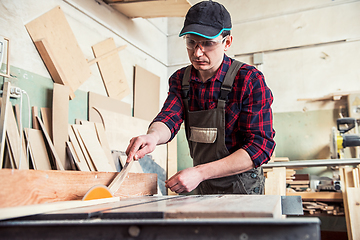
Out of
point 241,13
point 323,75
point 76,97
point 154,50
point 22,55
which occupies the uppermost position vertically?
point 241,13

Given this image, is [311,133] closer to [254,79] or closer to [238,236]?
[254,79]

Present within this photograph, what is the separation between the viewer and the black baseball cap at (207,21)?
151 cm

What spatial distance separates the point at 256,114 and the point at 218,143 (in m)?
0.27

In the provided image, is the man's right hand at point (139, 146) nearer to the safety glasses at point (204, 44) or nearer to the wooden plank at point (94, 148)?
the safety glasses at point (204, 44)

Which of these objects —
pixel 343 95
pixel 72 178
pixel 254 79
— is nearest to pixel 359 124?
pixel 343 95

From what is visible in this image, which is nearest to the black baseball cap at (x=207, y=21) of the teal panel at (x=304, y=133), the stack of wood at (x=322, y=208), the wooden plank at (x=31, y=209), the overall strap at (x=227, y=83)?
the overall strap at (x=227, y=83)

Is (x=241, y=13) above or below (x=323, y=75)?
above

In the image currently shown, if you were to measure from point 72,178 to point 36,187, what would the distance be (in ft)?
0.63

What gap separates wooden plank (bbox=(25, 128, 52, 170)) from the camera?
2.49m

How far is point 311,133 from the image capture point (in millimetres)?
4418

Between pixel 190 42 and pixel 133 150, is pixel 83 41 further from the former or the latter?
pixel 133 150

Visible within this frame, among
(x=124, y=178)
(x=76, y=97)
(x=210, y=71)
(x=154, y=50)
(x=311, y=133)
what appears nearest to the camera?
(x=124, y=178)

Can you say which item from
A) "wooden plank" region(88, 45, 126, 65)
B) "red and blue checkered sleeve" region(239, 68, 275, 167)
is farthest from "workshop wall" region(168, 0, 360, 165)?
"red and blue checkered sleeve" region(239, 68, 275, 167)

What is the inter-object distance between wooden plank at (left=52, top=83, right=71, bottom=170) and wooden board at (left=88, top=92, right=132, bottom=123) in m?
0.48
